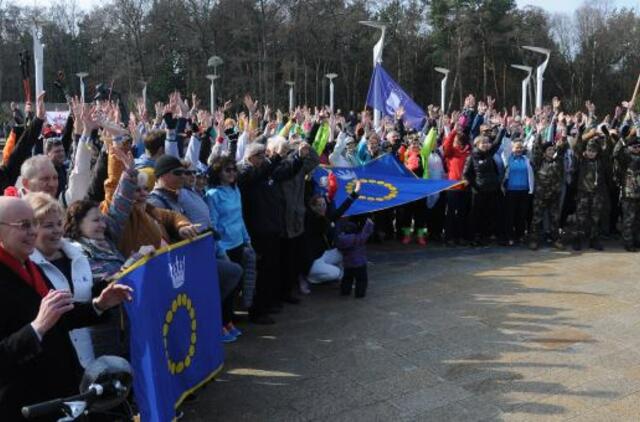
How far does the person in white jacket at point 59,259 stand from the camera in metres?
3.14

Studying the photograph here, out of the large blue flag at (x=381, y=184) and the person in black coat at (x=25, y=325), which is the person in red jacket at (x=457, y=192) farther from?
the person in black coat at (x=25, y=325)

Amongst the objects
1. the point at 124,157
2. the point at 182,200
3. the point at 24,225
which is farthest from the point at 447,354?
the point at 24,225

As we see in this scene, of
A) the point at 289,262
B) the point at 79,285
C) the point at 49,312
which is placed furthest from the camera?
the point at 289,262

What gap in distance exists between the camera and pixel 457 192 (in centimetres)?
1051

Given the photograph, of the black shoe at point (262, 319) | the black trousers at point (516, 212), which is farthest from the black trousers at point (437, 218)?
the black shoe at point (262, 319)

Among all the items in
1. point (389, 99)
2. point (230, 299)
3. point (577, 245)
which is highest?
point (389, 99)

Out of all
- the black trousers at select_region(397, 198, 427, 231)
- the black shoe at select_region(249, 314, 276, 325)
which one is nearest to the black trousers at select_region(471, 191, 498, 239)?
the black trousers at select_region(397, 198, 427, 231)

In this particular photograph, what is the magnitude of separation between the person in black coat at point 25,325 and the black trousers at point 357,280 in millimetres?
4839

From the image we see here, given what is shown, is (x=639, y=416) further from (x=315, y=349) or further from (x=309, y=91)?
(x=309, y=91)

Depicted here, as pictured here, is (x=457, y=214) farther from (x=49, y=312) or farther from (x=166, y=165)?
(x=49, y=312)

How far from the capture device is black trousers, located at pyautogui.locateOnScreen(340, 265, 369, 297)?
7500 millimetres

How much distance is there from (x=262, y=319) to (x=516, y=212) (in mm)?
5835

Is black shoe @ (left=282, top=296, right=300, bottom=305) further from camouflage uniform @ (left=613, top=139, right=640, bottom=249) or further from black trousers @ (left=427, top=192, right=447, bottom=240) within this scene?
camouflage uniform @ (left=613, top=139, right=640, bottom=249)

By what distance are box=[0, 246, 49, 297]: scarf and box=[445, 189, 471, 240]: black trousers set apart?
8.30 metres
